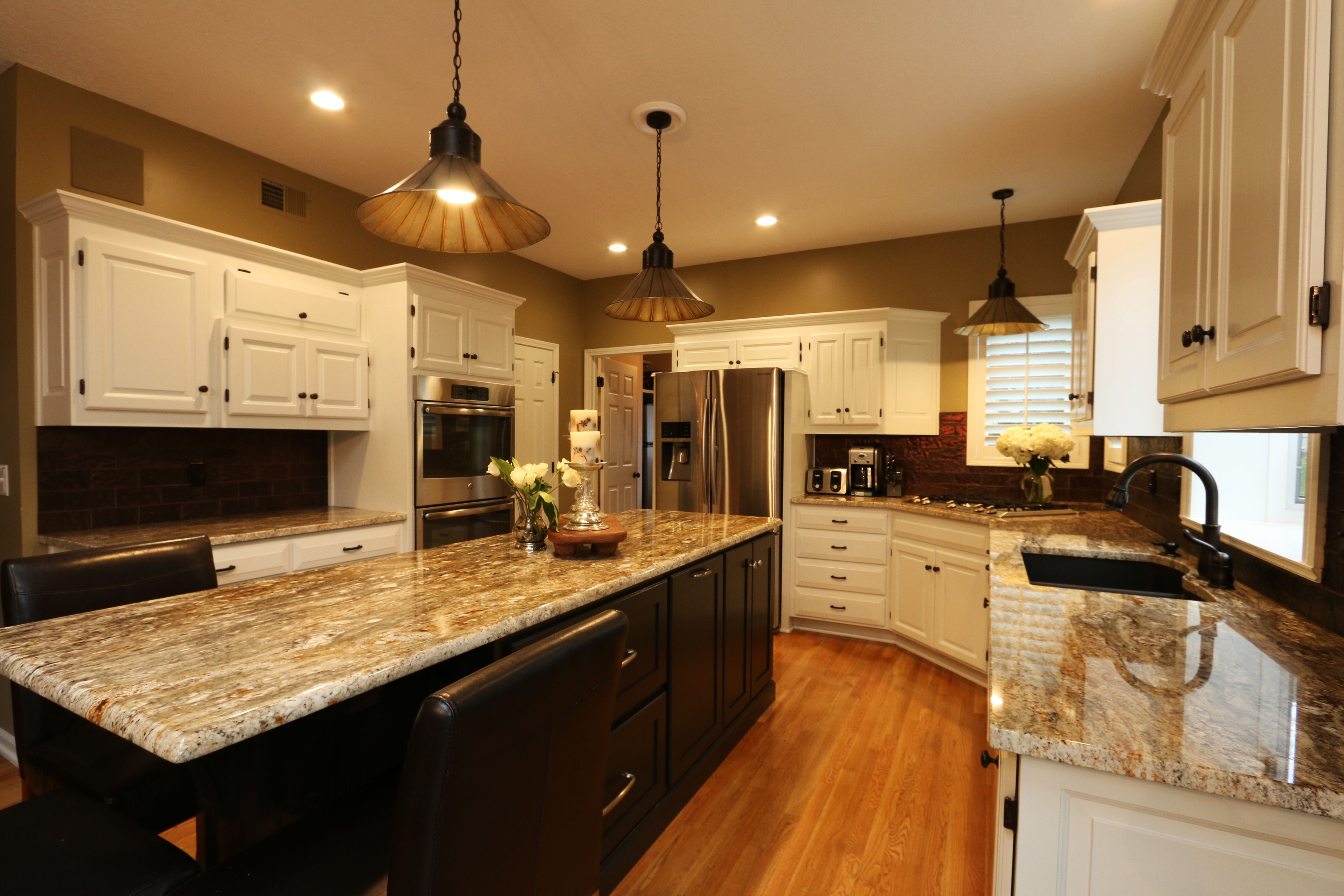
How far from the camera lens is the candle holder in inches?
80.0

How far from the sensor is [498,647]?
139 centimetres

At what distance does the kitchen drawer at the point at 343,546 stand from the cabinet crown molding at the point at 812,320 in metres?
2.64

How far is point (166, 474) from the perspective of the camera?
2959mm

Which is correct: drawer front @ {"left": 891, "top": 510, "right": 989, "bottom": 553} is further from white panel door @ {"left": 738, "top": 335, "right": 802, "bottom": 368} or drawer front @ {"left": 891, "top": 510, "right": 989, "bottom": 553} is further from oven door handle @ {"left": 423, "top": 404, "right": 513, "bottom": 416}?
oven door handle @ {"left": 423, "top": 404, "right": 513, "bottom": 416}

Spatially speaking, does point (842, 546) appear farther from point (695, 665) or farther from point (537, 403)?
point (537, 403)

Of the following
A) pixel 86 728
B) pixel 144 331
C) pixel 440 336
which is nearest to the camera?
pixel 86 728

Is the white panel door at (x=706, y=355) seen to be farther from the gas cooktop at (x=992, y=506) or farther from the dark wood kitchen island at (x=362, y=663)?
the dark wood kitchen island at (x=362, y=663)

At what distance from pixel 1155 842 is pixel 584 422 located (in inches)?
69.1

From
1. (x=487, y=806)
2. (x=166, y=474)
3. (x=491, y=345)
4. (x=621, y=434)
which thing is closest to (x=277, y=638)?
(x=487, y=806)

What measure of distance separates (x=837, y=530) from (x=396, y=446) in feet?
9.15

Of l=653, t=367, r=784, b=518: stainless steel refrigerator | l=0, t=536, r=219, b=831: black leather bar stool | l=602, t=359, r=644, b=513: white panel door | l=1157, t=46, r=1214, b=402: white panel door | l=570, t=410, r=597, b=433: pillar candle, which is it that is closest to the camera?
l=1157, t=46, r=1214, b=402: white panel door

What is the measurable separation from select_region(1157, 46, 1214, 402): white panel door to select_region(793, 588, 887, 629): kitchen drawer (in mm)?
2818

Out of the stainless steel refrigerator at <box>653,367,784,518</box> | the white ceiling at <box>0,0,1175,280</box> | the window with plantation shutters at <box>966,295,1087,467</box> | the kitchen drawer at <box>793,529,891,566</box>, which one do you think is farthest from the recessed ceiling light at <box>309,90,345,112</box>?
the window with plantation shutters at <box>966,295,1087,467</box>

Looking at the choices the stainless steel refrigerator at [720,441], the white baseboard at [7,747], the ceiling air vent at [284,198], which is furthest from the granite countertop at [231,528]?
the stainless steel refrigerator at [720,441]
